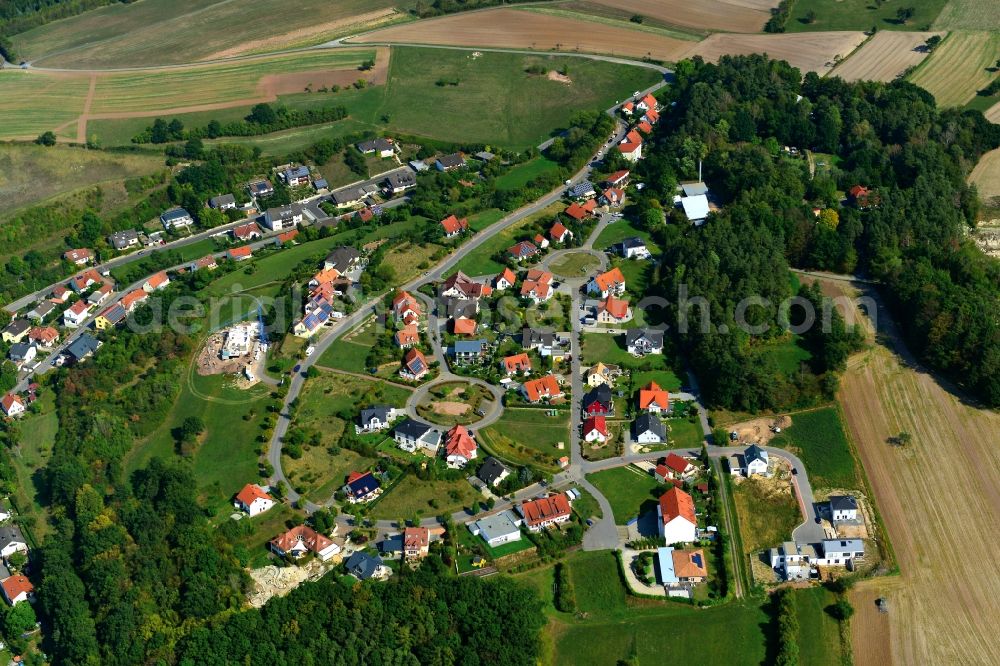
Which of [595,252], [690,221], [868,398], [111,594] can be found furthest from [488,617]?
[690,221]

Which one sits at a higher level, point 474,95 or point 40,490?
Answer: point 474,95

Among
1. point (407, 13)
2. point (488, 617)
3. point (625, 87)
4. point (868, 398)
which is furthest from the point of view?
point (407, 13)

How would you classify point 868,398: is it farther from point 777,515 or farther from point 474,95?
point 474,95

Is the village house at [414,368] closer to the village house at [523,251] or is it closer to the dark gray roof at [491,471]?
the dark gray roof at [491,471]

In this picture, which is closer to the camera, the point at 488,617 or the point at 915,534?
the point at 488,617

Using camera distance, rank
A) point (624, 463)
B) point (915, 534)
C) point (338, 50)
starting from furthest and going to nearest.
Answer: point (338, 50)
point (624, 463)
point (915, 534)

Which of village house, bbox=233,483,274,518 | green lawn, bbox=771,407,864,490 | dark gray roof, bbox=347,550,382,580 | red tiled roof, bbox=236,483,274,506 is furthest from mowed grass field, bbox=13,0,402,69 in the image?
green lawn, bbox=771,407,864,490

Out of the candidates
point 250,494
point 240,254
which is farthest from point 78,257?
point 250,494
